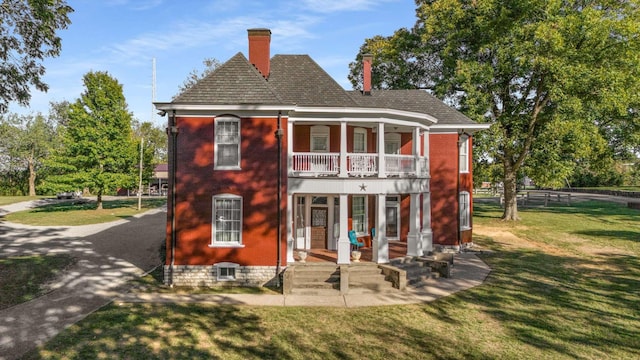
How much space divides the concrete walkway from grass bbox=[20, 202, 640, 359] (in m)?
0.60

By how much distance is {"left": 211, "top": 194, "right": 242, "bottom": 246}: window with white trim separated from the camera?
1439cm

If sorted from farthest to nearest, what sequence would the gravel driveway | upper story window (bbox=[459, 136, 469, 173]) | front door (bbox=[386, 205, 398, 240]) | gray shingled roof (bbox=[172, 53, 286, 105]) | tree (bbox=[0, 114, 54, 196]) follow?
1. tree (bbox=[0, 114, 54, 196])
2. upper story window (bbox=[459, 136, 469, 173])
3. front door (bbox=[386, 205, 398, 240])
4. gray shingled roof (bbox=[172, 53, 286, 105])
5. the gravel driveway

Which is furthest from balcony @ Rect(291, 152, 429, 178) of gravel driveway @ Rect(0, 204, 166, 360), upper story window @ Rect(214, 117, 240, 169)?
gravel driveway @ Rect(0, 204, 166, 360)

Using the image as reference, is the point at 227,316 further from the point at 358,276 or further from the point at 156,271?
the point at 156,271

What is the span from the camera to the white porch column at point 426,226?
17688 mm

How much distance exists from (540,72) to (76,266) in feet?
104

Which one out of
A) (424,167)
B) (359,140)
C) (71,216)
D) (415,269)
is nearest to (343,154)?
(359,140)

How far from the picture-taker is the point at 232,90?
1452 centimetres

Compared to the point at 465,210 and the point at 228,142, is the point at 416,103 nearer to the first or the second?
the point at 465,210

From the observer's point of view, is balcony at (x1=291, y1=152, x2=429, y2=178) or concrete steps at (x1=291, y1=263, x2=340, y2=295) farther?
balcony at (x1=291, y1=152, x2=429, y2=178)

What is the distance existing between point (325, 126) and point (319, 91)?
180 centimetres

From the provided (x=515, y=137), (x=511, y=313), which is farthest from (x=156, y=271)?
(x=515, y=137)

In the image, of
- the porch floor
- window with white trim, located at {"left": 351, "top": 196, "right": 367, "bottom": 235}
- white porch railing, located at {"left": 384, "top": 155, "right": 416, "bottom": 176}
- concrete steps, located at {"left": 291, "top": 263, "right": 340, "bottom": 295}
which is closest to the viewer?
concrete steps, located at {"left": 291, "top": 263, "right": 340, "bottom": 295}

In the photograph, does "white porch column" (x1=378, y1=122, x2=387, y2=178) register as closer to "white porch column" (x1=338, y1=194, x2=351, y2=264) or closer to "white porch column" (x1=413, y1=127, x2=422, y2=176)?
"white porch column" (x1=338, y1=194, x2=351, y2=264)
